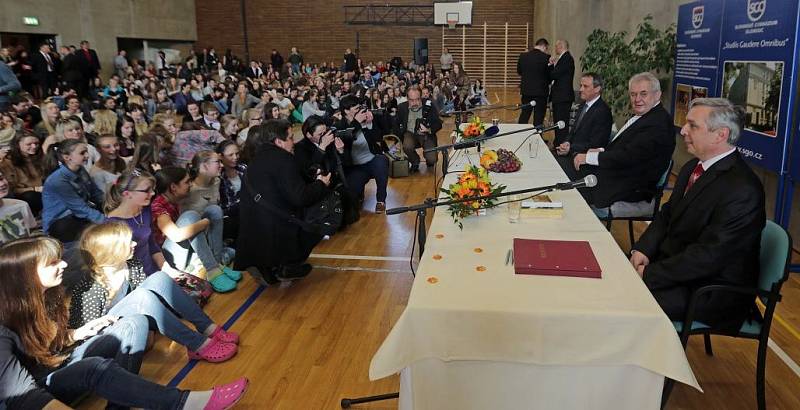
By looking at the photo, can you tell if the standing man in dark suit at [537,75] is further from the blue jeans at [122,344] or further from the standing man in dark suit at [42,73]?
the standing man in dark suit at [42,73]

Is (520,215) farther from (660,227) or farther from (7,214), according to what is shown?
(7,214)

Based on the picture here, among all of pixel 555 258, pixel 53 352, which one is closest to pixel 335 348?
pixel 53 352

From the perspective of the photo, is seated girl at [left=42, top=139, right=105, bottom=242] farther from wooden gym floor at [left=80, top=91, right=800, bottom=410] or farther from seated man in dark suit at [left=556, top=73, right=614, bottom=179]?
seated man in dark suit at [left=556, top=73, right=614, bottom=179]

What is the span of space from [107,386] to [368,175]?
3.71m

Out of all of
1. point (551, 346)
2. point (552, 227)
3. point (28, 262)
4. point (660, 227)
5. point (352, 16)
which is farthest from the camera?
point (352, 16)

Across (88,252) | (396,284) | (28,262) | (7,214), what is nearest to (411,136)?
(396,284)

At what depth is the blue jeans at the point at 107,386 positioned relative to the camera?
210 cm

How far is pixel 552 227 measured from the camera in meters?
2.47

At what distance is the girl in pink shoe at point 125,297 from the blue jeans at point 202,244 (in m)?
0.77

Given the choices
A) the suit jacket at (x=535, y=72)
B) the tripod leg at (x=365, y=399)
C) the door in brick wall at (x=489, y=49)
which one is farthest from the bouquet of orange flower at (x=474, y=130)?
the door in brick wall at (x=489, y=49)

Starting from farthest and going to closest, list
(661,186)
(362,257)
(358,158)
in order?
(358,158), (362,257), (661,186)

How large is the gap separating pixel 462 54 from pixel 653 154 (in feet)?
56.3

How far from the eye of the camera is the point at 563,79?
747cm

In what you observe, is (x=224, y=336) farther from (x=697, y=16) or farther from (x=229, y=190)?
(x=697, y=16)
